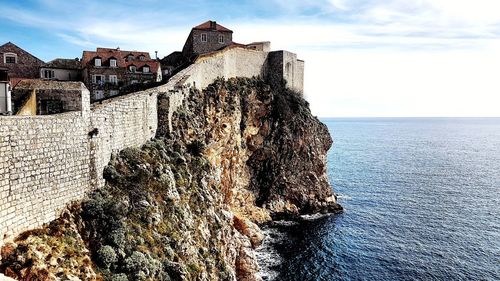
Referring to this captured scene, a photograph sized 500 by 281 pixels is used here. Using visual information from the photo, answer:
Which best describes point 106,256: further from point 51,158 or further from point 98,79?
point 98,79

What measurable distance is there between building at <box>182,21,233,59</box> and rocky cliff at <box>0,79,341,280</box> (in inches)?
315

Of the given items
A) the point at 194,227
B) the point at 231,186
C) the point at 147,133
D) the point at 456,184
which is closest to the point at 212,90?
the point at 231,186

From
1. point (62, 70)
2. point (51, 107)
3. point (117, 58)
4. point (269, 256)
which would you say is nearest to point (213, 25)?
point (117, 58)

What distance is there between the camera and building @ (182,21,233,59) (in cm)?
5653

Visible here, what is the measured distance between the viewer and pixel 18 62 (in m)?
37.8

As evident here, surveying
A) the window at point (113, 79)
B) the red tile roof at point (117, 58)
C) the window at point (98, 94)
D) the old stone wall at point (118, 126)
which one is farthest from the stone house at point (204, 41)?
the old stone wall at point (118, 126)

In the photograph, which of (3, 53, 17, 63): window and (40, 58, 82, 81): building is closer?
(3, 53, 17, 63): window

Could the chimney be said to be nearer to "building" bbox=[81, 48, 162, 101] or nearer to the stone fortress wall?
"building" bbox=[81, 48, 162, 101]

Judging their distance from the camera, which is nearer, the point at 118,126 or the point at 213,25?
the point at 118,126

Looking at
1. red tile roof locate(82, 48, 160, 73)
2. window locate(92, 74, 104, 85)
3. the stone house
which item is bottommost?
window locate(92, 74, 104, 85)

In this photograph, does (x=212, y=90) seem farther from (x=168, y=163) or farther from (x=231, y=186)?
(x=168, y=163)

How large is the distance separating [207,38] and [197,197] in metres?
34.7

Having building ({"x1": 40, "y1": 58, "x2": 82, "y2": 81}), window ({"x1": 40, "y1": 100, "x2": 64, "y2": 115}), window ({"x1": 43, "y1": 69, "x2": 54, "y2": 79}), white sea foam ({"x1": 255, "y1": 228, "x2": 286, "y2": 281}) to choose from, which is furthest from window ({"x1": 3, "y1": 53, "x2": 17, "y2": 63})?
white sea foam ({"x1": 255, "y1": 228, "x2": 286, "y2": 281})

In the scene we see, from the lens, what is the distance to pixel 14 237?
14.1 m
